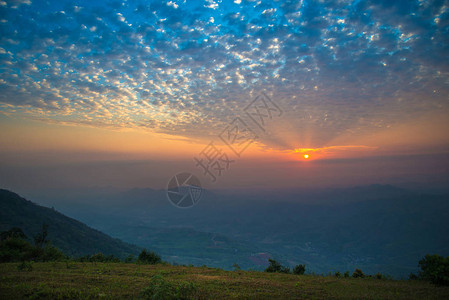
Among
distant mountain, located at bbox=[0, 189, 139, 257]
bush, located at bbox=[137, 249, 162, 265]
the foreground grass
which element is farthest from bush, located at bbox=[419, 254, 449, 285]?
distant mountain, located at bbox=[0, 189, 139, 257]

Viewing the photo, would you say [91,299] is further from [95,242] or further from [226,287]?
[95,242]

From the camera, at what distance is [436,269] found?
52.5 feet

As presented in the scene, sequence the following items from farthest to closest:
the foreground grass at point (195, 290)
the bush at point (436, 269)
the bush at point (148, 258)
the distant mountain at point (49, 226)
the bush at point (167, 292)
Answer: the distant mountain at point (49, 226) < the bush at point (148, 258) < the bush at point (436, 269) < the foreground grass at point (195, 290) < the bush at point (167, 292)

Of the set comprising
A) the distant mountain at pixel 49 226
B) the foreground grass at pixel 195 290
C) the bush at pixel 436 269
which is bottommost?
the distant mountain at pixel 49 226

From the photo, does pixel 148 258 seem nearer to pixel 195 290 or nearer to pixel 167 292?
pixel 195 290

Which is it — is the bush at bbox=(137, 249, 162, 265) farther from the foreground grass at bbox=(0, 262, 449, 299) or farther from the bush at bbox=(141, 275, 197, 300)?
the bush at bbox=(141, 275, 197, 300)

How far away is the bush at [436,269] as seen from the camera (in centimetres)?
1557

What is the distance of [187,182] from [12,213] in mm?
118045

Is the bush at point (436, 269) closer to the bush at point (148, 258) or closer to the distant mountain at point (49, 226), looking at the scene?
the bush at point (148, 258)

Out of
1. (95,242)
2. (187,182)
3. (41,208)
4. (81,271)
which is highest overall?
(187,182)

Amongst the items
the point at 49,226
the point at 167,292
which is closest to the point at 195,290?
the point at 167,292

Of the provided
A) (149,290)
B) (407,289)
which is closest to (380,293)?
(407,289)

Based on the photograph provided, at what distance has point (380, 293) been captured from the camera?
13391 mm

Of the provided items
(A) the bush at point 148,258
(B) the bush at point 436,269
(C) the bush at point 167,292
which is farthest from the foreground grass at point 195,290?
(A) the bush at point 148,258
